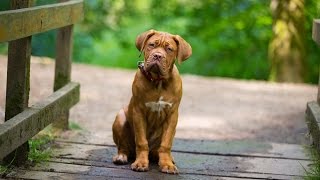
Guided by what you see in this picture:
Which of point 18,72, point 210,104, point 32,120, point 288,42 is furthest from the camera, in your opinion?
point 288,42

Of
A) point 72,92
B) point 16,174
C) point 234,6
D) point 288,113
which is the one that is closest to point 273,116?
point 288,113

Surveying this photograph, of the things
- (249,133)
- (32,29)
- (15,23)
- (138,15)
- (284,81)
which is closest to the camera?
(15,23)

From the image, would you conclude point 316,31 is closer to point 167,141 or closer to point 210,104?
point 167,141

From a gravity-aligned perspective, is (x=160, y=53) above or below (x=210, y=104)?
above

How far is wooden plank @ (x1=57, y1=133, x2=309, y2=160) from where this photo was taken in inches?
227

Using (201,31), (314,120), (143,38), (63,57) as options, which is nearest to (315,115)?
(314,120)

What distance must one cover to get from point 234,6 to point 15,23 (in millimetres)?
10898

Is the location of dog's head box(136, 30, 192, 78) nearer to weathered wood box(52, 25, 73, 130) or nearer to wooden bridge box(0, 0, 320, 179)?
wooden bridge box(0, 0, 320, 179)

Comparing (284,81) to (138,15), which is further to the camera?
(138,15)

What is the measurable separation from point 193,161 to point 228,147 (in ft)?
2.38

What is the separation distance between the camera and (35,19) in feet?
15.1

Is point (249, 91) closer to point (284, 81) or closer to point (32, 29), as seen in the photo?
point (284, 81)

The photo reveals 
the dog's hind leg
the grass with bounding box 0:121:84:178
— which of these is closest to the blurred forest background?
the grass with bounding box 0:121:84:178

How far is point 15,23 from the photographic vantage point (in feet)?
13.5
